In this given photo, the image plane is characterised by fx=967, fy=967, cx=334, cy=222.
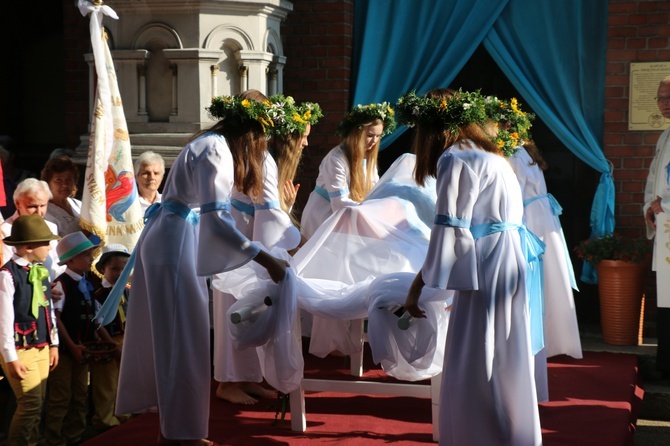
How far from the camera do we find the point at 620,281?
24.8 ft

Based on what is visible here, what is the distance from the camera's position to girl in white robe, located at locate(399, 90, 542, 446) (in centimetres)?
436

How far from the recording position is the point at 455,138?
457 centimetres

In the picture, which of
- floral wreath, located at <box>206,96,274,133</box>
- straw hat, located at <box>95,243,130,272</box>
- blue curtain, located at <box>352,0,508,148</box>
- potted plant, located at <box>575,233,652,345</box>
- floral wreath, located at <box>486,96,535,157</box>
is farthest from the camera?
blue curtain, located at <box>352,0,508,148</box>

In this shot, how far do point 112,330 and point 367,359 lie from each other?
2166 millimetres

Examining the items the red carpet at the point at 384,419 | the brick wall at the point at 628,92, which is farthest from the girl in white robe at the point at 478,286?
the brick wall at the point at 628,92

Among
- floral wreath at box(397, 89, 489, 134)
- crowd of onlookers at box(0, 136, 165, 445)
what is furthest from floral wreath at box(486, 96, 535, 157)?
crowd of onlookers at box(0, 136, 165, 445)

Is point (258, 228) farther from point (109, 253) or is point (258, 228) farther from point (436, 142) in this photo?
point (436, 142)

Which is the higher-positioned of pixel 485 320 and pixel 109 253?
pixel 109 253

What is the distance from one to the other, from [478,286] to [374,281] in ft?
2.31

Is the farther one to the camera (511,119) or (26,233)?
(511,119)

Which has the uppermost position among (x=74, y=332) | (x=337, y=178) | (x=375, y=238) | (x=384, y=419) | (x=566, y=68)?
(x=566, y=68)

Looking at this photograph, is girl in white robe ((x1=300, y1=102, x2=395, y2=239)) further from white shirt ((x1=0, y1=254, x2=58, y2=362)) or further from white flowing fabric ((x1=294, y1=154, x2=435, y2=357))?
white shirt ((x1=0, y1=254, x2=58, y2=362))

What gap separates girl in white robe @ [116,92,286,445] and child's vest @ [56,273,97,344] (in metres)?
0.78

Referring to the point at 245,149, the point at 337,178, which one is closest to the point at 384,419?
the point at 245,149
